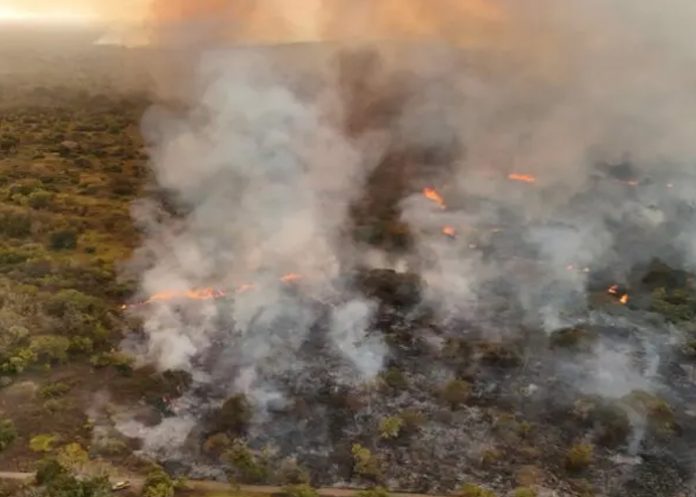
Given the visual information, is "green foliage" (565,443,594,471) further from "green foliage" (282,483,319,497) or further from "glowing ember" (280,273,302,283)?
"glowing ember" (280,273,302,283)

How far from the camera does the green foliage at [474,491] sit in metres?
18.1

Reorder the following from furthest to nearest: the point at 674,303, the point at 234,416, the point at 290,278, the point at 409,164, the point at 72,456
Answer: the point at 409,164
the point at 674,303
the point at 290,278
the point at 234,416
the point at 72,456

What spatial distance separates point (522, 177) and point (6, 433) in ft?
94.2

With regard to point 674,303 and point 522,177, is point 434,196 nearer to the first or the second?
point 522,177

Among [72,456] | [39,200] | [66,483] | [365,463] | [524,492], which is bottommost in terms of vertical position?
[524,492]

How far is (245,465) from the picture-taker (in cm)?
1880

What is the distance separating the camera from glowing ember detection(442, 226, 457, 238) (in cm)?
3324

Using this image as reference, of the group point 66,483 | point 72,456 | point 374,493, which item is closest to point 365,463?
point 374,493

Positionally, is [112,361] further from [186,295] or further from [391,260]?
[391,260]

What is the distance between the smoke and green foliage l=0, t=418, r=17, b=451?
4.74m

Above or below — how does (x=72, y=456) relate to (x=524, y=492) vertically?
above

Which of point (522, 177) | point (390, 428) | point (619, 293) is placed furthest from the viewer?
point (522, 177)

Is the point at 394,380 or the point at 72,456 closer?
the point at 72,456

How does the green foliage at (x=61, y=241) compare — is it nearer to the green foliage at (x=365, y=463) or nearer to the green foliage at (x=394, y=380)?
the green foliage at (x=394, y=380)
